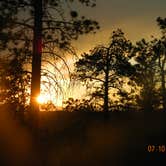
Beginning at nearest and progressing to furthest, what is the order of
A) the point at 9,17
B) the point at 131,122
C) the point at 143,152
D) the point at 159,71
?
the point at 9,17, the point at 143,152, the point at 131,122, the point at 159,71

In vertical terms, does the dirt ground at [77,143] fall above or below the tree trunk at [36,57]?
below

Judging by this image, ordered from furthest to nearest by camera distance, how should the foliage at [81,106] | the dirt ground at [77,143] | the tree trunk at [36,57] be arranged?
the foliage at [81,106]
the dirt ground at [77,143]
the tree trunk at [36,57]

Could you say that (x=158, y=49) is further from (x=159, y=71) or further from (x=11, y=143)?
(x=11, y=143)

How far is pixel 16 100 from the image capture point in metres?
21.8

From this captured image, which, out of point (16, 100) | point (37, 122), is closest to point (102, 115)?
point (16, 100)

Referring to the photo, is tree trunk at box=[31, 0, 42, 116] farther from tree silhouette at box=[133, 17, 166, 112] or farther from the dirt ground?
tree silhouette at box=[133, 17, 166, 112]

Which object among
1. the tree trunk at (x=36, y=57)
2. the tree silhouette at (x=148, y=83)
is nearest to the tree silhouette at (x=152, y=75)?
the tree silhouette at (x=148, y=83)

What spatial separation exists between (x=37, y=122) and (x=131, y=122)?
2757 centimetres

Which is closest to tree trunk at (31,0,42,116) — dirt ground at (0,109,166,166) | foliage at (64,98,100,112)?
dirt ground at (0,109,166,166)

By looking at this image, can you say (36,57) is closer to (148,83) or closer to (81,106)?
(81,106)

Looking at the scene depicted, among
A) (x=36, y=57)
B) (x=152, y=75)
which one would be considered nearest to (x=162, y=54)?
(x=152, y=75)

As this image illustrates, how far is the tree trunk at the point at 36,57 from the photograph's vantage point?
61.2 ft

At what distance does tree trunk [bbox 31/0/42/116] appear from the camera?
1864 cm

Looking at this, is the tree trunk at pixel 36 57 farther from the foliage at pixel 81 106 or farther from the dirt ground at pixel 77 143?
the foliage at pixel 81 106
